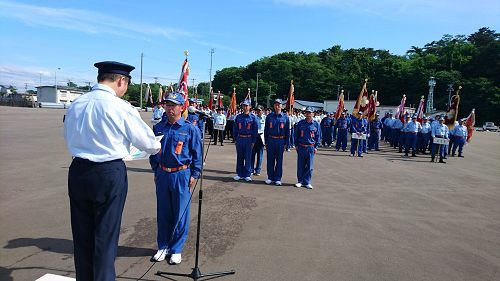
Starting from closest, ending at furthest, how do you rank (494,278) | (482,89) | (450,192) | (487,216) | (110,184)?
(110,184), (494,278), (487,216), (450,192), (482,89)

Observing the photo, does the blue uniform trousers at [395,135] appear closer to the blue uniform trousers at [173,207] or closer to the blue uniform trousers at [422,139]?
the blue uniform trousers at [422,139]

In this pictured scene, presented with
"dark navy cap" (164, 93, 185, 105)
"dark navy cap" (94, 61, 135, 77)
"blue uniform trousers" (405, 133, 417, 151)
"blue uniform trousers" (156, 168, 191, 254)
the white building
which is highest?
the white building

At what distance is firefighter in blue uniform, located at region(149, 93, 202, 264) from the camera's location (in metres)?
4.07

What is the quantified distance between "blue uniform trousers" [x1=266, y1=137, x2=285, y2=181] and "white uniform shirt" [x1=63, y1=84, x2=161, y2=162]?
623 centimetres

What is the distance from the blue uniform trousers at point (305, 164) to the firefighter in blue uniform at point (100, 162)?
6.00 meters

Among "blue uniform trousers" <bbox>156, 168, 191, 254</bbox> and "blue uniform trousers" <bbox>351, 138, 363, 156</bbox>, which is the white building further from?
"blue uniform trousers" <bbox>156, 168, 191, 254</bbox>

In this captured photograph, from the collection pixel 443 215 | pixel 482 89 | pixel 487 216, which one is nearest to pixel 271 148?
pixel 443 215

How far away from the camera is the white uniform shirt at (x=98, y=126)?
255 cm

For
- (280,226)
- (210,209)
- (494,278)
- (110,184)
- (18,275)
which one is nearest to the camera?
(110,184)

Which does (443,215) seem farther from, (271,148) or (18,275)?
(18,275)

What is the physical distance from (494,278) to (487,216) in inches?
131

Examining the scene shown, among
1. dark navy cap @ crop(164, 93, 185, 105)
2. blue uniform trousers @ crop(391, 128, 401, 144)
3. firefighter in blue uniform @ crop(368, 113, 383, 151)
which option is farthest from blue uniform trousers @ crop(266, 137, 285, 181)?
blue uniform trousers @ crop(391, 128, 401, 144)

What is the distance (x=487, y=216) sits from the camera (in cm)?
664

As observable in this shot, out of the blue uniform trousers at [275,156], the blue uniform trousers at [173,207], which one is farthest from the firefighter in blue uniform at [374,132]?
the blue uniform trousers at [173,207]
